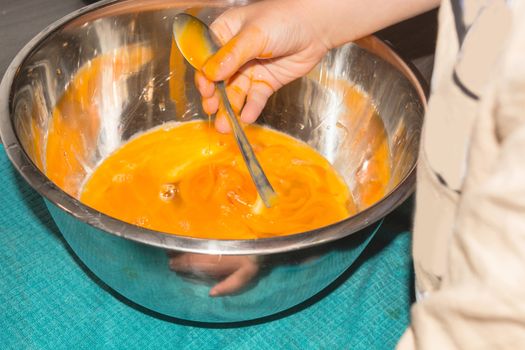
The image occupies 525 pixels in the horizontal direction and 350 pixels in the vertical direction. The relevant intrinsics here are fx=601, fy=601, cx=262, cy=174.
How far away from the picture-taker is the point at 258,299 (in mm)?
570

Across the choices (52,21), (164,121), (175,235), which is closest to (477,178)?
(175,235)

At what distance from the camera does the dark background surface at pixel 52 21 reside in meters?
1.00

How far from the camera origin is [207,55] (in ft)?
2.40

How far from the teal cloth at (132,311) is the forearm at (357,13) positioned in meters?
0.27

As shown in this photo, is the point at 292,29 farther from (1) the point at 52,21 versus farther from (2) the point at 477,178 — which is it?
(1) the point at 52,21

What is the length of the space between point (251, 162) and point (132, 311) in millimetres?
224

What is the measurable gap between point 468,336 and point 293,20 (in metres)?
0.44

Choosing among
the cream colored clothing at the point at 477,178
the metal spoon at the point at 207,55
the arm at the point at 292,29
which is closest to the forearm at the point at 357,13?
the arm at the point at 292,29

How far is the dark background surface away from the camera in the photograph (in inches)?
39.2

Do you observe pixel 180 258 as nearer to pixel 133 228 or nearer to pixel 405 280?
pixel 133 228

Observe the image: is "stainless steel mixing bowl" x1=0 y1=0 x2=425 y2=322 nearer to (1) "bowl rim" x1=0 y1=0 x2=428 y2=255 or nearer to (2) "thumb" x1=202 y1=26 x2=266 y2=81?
(1) "bowl rim" x1=0 y1=0 x2=428 y2=255

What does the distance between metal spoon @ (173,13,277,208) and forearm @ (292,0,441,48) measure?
0.12 m

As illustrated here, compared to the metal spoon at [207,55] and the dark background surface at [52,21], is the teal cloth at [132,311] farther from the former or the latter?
the dark background surface at [52,21]

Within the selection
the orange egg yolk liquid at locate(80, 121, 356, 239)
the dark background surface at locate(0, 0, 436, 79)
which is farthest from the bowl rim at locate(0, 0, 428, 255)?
the dark background surface at locate(0, 0, 436, 79)
